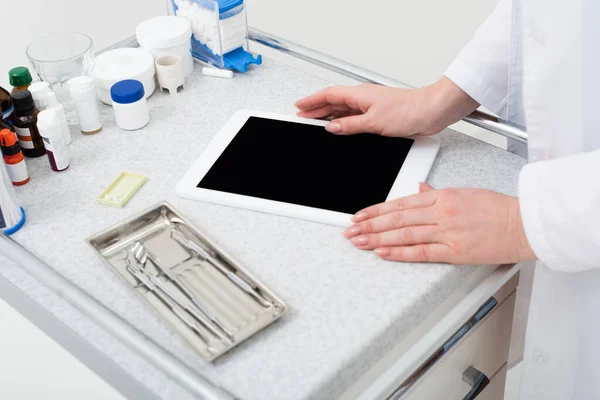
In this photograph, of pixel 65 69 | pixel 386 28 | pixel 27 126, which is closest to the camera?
pixel 27 126

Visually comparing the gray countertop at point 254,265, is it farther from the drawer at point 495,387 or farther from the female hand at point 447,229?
the drawer at point 495,387

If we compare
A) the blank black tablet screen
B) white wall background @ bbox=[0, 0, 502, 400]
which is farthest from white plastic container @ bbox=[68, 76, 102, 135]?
white wall background @ bbox=[0, 0, 502, 400]

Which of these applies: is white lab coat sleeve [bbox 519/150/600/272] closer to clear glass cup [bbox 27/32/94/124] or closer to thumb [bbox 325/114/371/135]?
thumb [bbox 325/114/371/135]

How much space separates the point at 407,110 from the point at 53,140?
548 mm

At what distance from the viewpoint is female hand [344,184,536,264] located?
0.89 m

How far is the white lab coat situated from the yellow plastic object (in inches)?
20.4

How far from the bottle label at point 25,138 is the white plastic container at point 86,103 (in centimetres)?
9

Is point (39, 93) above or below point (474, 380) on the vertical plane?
above

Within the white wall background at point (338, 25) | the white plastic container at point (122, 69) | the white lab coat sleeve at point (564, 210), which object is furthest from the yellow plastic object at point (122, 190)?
the white wall background at point (338, 25)

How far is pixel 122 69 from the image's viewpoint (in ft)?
4.02

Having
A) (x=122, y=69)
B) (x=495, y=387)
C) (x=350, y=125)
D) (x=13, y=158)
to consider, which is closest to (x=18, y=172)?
(x=13, y=158)

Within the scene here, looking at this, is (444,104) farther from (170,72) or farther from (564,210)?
(170,72)

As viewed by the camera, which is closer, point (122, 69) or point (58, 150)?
point (58, 150)

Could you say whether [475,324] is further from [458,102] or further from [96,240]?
[96,240]
